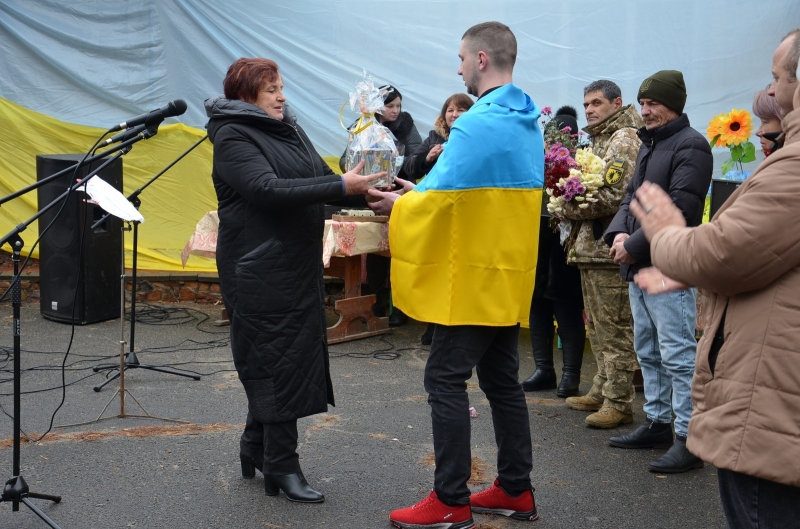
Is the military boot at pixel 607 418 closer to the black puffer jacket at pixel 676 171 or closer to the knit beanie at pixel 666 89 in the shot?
the black puffer jacket at pixel 676 171

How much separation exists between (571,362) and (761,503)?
392 centimetres

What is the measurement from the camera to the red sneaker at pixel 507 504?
382 centimetres

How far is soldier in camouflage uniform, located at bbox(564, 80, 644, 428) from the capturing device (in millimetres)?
5125

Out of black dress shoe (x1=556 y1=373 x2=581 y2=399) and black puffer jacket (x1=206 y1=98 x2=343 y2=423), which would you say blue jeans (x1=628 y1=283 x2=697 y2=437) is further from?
black puffer jacket (x1=206 y1=98 x2=343 y2=423)

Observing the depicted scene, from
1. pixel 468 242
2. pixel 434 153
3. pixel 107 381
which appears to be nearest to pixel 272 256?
pixel 468 242

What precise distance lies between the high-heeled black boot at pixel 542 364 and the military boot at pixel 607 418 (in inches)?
35.8

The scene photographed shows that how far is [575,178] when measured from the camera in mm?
5047

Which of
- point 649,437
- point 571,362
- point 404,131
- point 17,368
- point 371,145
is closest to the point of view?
point 17,368

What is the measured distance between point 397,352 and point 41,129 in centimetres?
474

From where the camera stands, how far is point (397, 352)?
7.28 meters

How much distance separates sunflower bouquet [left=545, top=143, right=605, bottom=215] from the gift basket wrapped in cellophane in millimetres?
1428

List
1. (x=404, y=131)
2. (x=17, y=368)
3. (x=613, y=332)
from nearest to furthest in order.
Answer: (x=17, y=368)
(x=613, y=332)
(x=404, y=131)

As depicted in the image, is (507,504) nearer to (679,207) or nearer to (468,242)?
(468,242)

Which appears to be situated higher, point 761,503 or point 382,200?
point 382,200
